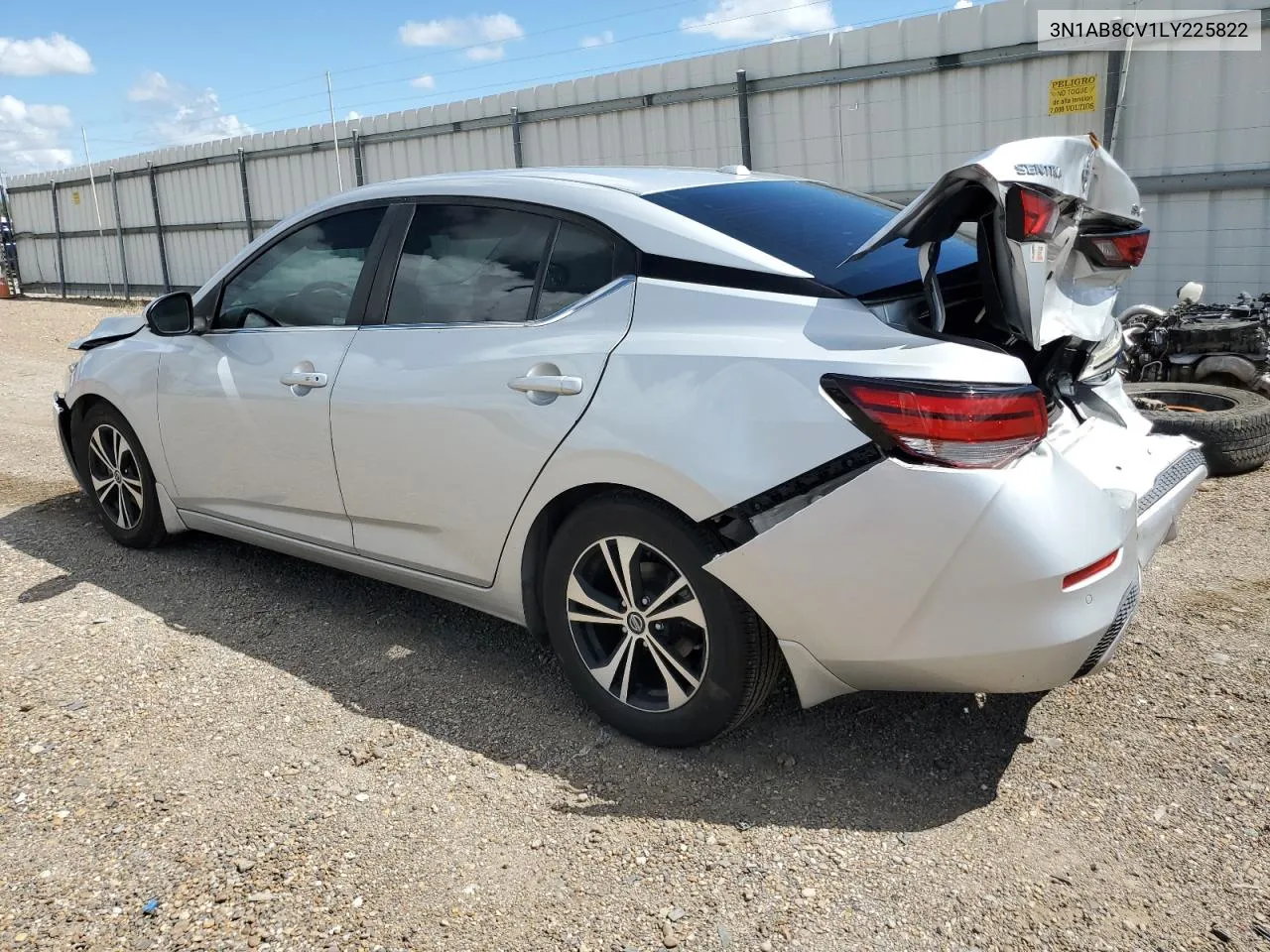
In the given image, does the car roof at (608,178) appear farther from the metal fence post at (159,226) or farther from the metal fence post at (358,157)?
the metal fence post at (159,226)

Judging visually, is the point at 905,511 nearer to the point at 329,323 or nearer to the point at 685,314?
the point at 685,314

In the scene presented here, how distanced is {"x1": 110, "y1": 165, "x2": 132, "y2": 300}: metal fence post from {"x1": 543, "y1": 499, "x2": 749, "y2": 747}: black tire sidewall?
72.9 ft

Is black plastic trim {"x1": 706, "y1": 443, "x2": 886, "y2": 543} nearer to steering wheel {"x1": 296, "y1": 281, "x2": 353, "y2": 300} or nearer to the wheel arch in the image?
the wheel arch

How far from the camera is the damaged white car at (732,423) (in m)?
2.47

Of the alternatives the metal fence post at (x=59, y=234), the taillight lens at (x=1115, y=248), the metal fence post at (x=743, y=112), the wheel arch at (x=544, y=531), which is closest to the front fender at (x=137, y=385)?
the wheel arch at (x=544, y=531)

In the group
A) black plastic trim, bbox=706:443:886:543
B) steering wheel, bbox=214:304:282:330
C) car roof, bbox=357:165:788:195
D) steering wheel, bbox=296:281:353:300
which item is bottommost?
black plastic trim, bbox=706:443:886:543

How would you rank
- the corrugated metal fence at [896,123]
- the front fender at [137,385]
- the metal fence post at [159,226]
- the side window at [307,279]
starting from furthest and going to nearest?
the metal fence post at [159,226] < the corrugated metal fence at [896,123] < the front fender at [137,385] < the side window at [307,279]

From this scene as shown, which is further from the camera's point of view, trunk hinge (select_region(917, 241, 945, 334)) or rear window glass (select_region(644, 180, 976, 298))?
rear window glass (select_region(644, 180, 976, 298))

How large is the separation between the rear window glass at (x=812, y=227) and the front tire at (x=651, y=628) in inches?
30.6

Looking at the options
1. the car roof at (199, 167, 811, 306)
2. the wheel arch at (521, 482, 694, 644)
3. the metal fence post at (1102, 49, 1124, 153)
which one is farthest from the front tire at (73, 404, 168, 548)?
the metal fence post at (1102, 49, 1124, 153)

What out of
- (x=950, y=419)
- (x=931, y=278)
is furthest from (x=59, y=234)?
(x=950, y=419)

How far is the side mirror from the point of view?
4.29 metres

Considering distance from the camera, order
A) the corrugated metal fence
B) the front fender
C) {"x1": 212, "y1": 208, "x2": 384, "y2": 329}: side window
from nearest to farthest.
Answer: {"x1": 212, "y1": 208, "x2": 384, "y2": 329}: side window → the front fender → the corrugated metal fence

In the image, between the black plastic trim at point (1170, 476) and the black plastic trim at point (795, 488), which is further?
the black plastic trim at point (1170, 476)
